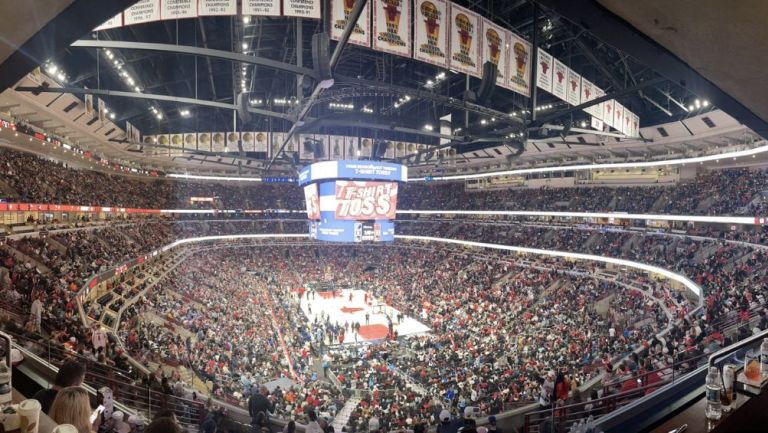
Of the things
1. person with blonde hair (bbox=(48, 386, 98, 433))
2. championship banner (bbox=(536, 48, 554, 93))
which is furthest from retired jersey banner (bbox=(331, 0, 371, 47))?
person with blonde hair (bbox=(48, 386, 98, 433))

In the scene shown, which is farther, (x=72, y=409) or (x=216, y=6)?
(x=216, y=6)

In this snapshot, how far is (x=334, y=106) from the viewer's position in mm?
22172

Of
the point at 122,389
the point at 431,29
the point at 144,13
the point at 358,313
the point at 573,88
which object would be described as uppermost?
the point at 431,29

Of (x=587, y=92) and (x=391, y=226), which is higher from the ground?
(x=587, y=92)

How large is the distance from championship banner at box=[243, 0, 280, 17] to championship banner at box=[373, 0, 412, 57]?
1.95 m

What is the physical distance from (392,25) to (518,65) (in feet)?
11.3

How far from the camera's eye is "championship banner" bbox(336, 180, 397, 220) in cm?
2211

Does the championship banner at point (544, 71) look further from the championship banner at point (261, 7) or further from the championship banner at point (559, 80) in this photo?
the championship banner at point (261, 7)

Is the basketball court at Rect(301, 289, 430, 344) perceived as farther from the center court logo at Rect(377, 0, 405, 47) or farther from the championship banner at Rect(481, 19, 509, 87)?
the center court logo at Rect(377, 0, 405, 47)

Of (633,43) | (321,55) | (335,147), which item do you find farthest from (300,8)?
(335,147)

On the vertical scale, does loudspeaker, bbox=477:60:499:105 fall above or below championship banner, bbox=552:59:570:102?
→ below

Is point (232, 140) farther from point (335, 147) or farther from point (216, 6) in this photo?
point (216, 6)

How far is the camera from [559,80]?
10.4 m

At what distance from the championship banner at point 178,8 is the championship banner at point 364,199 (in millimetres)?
15527
